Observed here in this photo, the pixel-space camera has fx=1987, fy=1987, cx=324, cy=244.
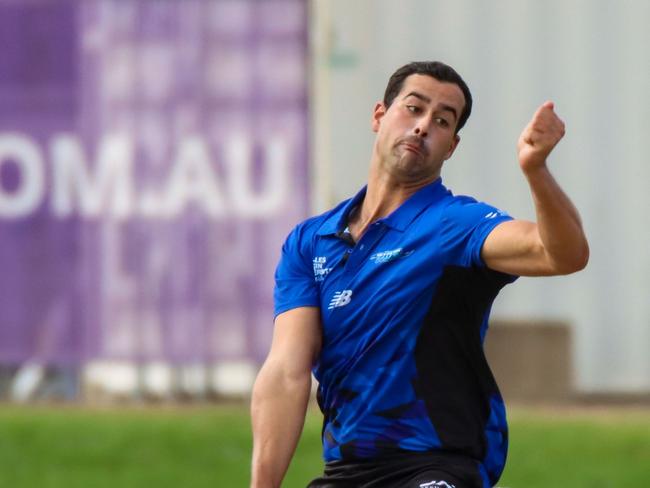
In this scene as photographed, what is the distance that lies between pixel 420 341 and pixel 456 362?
12 cm

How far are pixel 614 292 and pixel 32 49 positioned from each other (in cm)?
492

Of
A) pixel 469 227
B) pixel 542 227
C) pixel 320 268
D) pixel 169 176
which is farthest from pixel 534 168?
pixel 169 176

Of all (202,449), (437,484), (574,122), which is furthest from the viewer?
(574,122)

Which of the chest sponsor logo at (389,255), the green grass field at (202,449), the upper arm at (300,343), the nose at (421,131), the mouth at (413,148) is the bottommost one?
the green grass field at (202,449)

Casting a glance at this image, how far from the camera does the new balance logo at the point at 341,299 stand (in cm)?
595

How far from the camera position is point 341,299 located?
5.97m

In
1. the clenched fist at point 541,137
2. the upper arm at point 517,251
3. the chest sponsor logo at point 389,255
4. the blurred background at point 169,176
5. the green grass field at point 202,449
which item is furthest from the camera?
the blurred background at point 169,176

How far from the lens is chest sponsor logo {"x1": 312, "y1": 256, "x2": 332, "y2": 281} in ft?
19.9

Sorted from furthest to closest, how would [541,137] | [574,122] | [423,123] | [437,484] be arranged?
1. [574,122]
2. [423,123]
3. [437,484]
4. [541,137]

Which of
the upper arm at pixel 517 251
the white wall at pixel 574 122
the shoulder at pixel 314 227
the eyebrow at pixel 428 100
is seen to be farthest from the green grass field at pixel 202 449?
the upper arm at pixel 517 251

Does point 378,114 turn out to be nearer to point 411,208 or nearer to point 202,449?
point 411,208

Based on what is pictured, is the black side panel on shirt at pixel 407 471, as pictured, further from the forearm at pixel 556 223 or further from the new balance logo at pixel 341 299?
the forearm at pixel 556 223

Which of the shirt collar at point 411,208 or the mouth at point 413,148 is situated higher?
the mouth at point 413,148

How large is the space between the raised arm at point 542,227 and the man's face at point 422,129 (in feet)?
1.44
